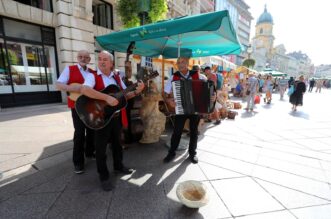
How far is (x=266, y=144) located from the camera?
4.54 m

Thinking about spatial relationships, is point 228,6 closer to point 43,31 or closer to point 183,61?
point 43,31

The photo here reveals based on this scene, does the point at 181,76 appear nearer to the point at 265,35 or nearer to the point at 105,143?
the point at 105,143

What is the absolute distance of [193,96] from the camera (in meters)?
3.17

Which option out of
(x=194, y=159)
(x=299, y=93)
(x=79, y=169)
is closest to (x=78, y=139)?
(x=79, y=169)

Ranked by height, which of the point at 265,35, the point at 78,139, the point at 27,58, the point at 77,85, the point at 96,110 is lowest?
the point at 78,139

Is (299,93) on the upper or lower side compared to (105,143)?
upper

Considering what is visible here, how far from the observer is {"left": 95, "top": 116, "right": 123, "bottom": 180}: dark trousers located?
253 cm

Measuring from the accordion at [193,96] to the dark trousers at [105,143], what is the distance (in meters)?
1.06

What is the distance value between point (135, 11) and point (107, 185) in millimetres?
7228

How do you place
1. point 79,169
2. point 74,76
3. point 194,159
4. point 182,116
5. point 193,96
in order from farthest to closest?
point 194,159 → point 182,116 → point 193,96 → point 79,169 → point 74,76

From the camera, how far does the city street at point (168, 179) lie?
226cm

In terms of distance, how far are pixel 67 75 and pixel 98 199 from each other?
186 centimetres

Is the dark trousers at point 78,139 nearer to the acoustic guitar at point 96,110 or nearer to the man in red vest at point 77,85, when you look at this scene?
the man in red vest at point 77,85

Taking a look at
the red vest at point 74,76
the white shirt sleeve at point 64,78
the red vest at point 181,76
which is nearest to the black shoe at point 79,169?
the red vest at point 74,76
